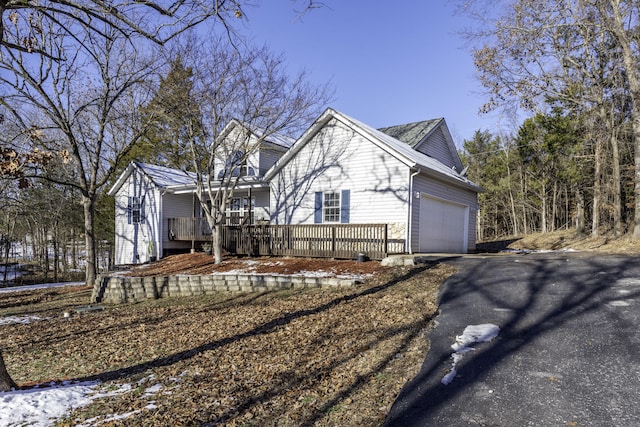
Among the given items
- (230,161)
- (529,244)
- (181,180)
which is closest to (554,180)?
(529,244)

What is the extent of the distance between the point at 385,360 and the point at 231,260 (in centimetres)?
1060

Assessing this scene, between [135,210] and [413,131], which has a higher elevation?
[413,131]

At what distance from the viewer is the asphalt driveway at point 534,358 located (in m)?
3.20

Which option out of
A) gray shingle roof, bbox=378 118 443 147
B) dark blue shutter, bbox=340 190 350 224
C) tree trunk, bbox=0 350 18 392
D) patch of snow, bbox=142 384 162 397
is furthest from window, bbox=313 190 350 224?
tree trunk, bbox=0 350 18 392

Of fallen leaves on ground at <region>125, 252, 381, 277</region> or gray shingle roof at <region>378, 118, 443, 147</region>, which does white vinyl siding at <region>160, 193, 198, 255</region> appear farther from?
gray shingle roof at <region>378, 118, 443, 147</region>

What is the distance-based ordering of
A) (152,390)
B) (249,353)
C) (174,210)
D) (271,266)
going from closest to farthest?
(152,390), (249,353), (271,266), (174,210)

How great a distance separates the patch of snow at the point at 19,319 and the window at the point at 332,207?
28.6 feet

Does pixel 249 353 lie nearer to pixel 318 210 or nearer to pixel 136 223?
pixel 318 210

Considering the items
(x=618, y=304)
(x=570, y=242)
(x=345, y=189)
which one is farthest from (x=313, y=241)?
(x=570, y=242)

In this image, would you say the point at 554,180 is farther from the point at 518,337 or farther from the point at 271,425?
the point at 271,425

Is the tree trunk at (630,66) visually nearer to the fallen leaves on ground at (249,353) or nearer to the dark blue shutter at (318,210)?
the fallen leaves on ground at (249,353)

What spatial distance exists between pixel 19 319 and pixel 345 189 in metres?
9.79

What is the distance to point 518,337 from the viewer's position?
4727 millimetres

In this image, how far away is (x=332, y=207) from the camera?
1447 cm
